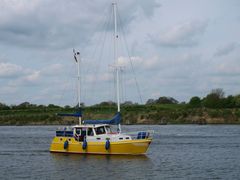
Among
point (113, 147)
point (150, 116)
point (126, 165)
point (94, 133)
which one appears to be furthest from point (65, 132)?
point (150, 116)

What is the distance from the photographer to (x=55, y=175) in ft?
147

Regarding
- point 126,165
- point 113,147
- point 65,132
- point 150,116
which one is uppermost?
point 150,116

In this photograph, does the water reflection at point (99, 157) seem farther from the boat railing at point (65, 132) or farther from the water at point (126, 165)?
the boat railing at point (65, 132)

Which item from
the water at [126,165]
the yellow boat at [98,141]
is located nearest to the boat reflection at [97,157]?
the water at [126,165]

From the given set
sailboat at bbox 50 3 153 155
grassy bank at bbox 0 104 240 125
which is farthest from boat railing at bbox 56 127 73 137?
grassy bank at bbox 0 104 240 125

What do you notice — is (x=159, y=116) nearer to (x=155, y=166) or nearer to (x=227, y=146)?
(x=227, y=146)

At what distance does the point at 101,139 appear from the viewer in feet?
183

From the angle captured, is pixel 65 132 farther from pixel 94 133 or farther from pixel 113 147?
pixel 113 147

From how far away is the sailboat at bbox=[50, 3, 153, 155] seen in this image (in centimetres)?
5453

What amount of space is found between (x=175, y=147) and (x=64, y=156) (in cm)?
1967

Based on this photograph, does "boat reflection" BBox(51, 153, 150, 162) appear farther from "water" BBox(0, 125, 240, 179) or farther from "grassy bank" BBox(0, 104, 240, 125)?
"grassy bank" BBox(0, 104, 240, 125)

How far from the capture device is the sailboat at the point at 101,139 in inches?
2147

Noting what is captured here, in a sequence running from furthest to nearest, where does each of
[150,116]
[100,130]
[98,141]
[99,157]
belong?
[150,116] → [100,130] → [98,141] → [99,157]

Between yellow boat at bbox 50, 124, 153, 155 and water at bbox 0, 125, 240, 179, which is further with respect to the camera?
yellow boat at bbox 50, 124, 153, 155
